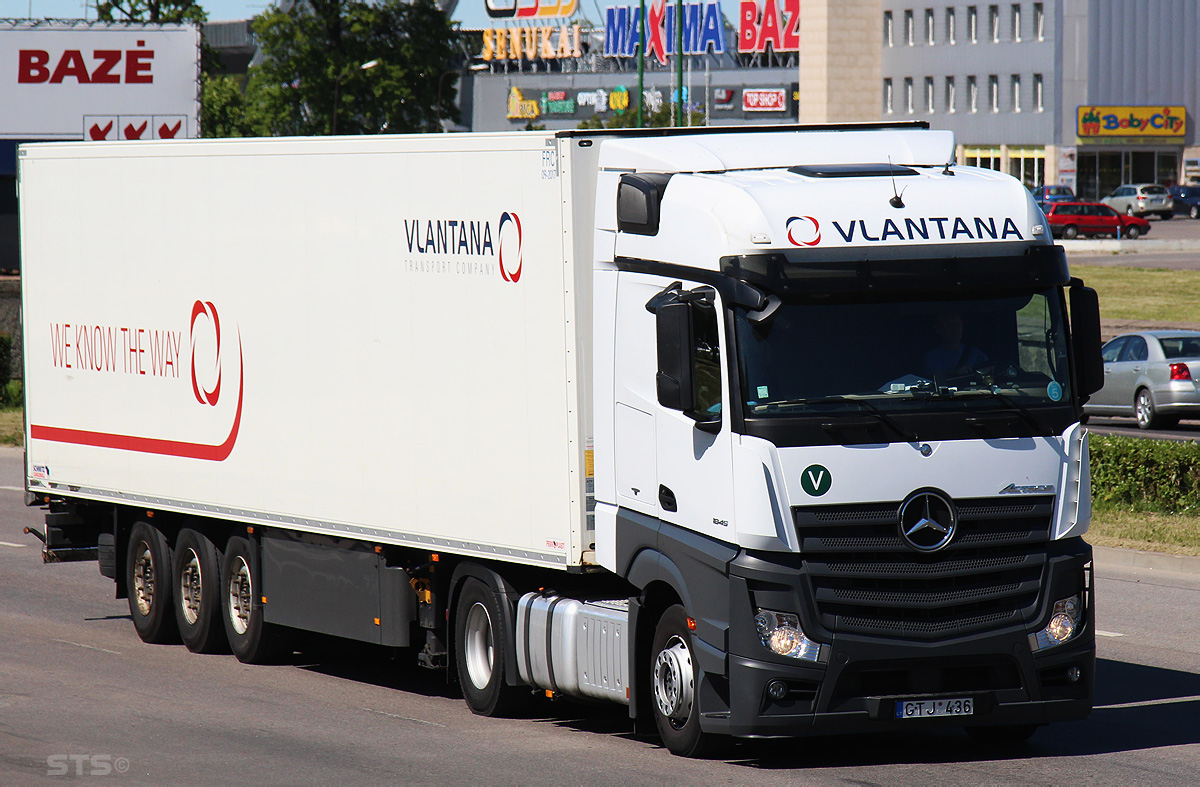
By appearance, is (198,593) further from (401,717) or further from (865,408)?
(865,408)

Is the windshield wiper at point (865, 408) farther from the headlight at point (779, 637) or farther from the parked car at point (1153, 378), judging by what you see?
the parked car at point (1153, 378)

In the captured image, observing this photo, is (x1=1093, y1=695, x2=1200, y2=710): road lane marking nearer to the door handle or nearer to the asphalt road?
the asphalt road

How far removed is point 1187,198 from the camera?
271ft

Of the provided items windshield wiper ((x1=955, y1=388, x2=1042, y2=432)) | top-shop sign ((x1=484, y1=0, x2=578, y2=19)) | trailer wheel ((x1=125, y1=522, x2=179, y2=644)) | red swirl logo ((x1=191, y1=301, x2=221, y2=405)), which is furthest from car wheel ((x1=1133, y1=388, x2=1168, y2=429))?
top-shop sign ((x1=484, y1=0, x2=578, y2=19))

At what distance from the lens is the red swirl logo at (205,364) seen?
12.9 m

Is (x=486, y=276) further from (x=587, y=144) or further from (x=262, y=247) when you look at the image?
(x=262, y=247)

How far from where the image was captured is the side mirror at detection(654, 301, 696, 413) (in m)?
8.92

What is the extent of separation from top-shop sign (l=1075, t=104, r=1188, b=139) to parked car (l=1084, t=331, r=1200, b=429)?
208 feet

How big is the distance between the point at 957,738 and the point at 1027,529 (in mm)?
1756

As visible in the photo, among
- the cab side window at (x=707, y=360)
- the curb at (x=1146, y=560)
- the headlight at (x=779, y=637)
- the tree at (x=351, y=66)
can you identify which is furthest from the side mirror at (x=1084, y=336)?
the tree at (x=351, y=66)

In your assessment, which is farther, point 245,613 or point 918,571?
point 245,613

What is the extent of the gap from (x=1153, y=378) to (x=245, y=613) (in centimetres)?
1928

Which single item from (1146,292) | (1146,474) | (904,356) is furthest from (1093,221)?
(904,356)

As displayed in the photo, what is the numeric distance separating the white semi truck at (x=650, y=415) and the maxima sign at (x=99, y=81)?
2417 cm
